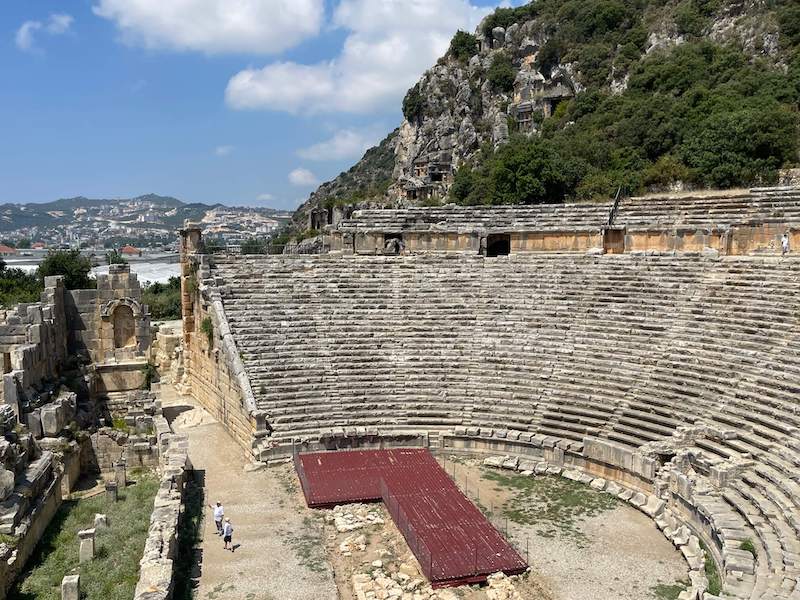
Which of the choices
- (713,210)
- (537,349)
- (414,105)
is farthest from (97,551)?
(414,105)

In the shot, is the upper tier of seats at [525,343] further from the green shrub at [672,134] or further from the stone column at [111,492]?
the green shrub at [672,134]

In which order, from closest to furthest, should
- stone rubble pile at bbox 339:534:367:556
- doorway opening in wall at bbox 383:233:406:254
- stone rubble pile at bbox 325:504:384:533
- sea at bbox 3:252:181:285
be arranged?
1. stone rubble pile at bbox 339:534:367:556
2. stone rubble pile at bbox 325:504:384:533
3. doorway opening in wall at bbox 383:233:406:254
4. sea at bbox 3:252:181:285

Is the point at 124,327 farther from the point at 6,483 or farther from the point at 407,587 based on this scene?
the point at 407,587

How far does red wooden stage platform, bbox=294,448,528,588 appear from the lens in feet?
30.9

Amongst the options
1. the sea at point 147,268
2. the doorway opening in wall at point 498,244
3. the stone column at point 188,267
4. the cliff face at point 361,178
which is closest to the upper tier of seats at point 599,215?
the doorway opening in wall at point 498,244

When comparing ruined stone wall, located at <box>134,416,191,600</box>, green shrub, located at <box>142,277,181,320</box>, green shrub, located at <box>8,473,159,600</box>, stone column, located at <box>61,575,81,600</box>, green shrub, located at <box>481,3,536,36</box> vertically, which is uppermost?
green shrub, located at <box>481,3,536,36</box>

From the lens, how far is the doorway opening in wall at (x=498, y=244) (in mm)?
21125

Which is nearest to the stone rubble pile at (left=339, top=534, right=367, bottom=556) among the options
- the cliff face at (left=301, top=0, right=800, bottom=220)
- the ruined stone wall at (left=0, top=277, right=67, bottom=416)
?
the ruined stone wall at (left=0, top=277, right=67, bottom=416)

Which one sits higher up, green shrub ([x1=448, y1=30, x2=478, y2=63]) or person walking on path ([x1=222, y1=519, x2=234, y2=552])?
green shrub ([x1=448, y1=30, x2=478, y2=63])

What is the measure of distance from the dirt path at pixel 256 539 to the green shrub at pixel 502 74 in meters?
58.2

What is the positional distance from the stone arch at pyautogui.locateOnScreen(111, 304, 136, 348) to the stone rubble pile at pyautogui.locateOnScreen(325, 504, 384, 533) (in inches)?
412

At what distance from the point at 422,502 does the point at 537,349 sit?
19.7 ft

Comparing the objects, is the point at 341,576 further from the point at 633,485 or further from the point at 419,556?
the point at 633,485

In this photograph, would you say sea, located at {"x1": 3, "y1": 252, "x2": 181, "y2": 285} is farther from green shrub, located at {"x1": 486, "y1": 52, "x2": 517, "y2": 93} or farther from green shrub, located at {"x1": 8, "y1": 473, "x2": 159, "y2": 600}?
green shrub, located at {"x1": 8, "y1": 473, "x2": 159, "y2": 600}
